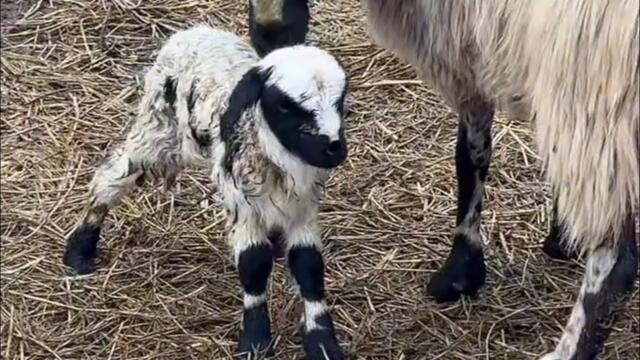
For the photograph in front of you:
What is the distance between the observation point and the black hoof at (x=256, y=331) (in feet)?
12.0

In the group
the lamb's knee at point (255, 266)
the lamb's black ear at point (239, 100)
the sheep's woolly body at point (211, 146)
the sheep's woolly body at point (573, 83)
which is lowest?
the lamb's knee at point (255, 266)

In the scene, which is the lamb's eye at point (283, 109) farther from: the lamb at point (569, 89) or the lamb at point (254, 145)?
the lamb at point (569, 89)

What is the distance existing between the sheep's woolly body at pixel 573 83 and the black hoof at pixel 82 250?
134 cm

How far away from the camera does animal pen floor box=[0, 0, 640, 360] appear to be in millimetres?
3928

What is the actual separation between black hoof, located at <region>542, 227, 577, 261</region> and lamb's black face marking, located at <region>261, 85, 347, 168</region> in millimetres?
1301

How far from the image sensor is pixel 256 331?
3688 millimetres

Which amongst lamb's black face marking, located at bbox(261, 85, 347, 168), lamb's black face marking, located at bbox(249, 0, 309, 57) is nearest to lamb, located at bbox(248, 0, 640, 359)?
lamb's black face marking, located at bbox(249, 0, 309, 57)

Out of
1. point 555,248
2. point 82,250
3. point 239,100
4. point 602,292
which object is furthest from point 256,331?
point 555,248

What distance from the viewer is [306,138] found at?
321 cm

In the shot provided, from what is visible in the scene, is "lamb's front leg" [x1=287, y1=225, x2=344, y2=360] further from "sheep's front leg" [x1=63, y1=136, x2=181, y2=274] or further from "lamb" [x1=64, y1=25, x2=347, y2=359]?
"sheep's front leg" [x1=63, y1=136, x2=181, y2=274]

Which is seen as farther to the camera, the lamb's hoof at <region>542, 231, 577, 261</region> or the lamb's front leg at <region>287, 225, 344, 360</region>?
the lamb's hoof at <region>542, 231, 577, 261</region>

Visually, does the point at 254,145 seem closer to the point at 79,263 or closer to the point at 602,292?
the point at 602,292

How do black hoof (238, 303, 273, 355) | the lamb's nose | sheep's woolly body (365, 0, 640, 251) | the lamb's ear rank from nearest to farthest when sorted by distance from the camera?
sheep's woolly body (365, 0, 640, 251), the lamb's nose, the lamb's ear, black hoof (238, 303, 273, 355)

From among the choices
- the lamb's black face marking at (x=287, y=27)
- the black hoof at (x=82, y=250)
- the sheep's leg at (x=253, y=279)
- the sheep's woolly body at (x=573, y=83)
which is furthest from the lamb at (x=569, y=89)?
the black hoof at (x=82, y=250)
